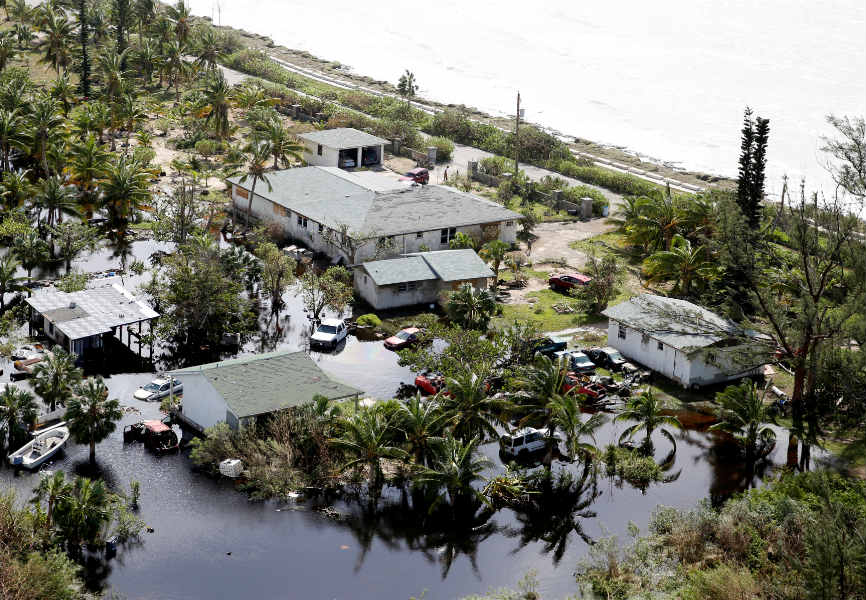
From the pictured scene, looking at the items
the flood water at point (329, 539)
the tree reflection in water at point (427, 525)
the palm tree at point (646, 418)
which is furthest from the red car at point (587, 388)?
the tree reflection in water at point (427, 525)

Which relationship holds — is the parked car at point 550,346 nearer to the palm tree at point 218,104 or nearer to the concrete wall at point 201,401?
the concrete wall at point 201,401

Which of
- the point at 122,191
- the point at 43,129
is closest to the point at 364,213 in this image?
the point at 122,191

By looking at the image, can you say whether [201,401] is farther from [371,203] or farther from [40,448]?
[371,203]

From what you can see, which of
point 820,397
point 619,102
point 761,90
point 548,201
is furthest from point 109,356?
point 761,90

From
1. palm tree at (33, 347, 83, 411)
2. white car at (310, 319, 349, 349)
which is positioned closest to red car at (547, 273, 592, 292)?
white car at (310, 319, 349, 349)

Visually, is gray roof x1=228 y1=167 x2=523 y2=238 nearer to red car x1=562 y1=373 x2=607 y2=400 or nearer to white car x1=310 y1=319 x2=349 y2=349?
white car x1=310 y1=319 x2=349 y2=349

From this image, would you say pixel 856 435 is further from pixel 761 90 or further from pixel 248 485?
pixel 761 90
